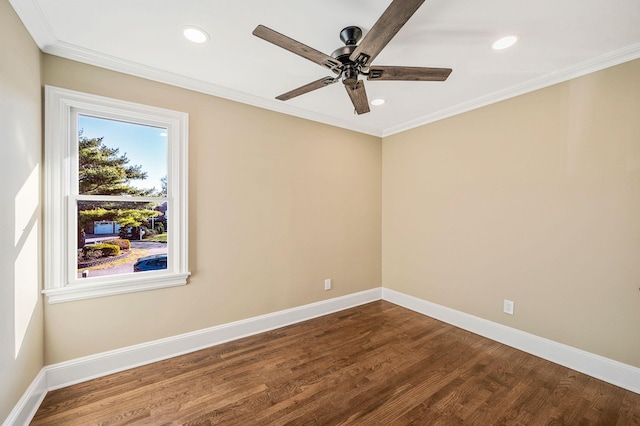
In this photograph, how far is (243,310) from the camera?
297cm

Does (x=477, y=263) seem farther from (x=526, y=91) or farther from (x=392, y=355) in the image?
(x=526, y=91)

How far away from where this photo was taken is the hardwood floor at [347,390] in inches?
71.9

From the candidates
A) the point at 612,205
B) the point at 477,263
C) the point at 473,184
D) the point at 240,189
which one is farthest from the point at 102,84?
the point at 612,205

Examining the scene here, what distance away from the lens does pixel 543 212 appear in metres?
2.58

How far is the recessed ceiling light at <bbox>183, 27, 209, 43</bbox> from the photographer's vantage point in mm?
1898

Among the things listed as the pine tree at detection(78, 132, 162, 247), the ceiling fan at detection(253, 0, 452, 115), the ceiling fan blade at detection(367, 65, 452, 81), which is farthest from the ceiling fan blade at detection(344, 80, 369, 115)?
the pine tree at detection(78, 132, 162, 247)

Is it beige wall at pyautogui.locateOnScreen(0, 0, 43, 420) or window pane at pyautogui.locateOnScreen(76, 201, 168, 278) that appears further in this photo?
window pane at pyautogui.locateOnScreen(76, 201, 168, 278)

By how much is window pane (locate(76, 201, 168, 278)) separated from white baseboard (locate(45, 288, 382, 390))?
672mm

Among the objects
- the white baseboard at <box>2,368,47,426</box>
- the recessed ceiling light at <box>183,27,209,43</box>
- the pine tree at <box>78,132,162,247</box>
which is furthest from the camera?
the pine tree at <box>78,132,162,247</box>

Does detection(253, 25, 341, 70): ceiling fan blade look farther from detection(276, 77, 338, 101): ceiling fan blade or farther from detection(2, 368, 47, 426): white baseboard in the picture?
detection(2, 368, 47, 426): white baseboard

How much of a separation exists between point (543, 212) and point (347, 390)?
2386 millimetres

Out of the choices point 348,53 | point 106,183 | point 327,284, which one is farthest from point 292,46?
point 327,284

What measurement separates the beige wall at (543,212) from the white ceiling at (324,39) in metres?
0.32

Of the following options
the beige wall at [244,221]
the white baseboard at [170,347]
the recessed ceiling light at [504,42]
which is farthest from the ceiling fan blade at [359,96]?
the white baseboard at [170,347]
